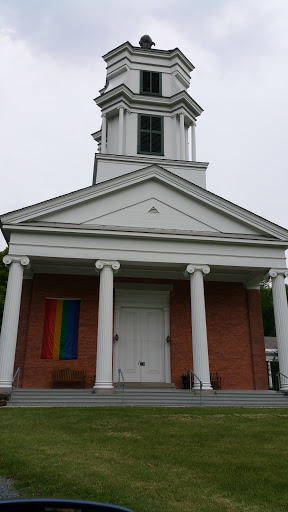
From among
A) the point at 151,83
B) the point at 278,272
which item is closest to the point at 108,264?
the point at 278,272

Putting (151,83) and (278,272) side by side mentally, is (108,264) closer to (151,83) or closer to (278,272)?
(278,272)

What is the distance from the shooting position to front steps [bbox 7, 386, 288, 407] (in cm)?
1379

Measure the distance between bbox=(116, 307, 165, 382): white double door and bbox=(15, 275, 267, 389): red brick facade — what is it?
593 millimetres

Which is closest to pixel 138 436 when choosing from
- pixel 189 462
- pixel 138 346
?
pixel 189 462

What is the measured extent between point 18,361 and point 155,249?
7368 millimetres

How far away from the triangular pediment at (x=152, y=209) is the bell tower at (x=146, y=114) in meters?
4.41

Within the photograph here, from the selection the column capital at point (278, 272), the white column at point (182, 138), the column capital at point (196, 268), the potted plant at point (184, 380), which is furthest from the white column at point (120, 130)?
the potted plant at point (184, 380)

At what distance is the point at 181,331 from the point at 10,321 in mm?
7670

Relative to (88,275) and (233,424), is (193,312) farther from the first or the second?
(233,424)

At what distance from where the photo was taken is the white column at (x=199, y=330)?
15711 millimetres

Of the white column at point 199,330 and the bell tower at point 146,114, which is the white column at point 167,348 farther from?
the bell tower at point 146,114

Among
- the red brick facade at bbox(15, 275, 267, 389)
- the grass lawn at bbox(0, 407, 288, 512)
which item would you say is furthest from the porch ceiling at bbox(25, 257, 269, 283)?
the grass lawn at bbox(0, 407, 288, 512)

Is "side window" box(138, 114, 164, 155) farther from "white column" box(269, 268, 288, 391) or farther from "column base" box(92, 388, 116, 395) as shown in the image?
"column base" box(92, 388, 116, 395)

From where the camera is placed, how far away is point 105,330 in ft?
51.5
